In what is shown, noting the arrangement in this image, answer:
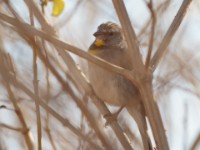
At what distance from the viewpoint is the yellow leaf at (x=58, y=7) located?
2842 millimetres

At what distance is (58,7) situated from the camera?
285 centimetres

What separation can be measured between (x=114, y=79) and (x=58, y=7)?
1.41 metres

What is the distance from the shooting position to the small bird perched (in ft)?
13.2

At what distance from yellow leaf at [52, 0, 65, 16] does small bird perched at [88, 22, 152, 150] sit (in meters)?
1.18

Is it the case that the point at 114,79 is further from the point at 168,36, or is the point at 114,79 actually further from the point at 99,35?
the point at 168,36

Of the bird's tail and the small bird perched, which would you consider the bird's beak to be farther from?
the bird's tail

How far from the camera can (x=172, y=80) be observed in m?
3.23

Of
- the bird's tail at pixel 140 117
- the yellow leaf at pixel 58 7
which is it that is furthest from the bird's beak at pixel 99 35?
the yellow leaf at pixel 58 7

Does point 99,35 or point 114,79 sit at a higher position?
point 99,35

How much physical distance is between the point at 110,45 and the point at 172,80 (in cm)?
119

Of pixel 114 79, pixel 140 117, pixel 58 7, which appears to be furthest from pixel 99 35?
pixel 58 7

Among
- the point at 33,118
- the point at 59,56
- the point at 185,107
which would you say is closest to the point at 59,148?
the point at 33,118

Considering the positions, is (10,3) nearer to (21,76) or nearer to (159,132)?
(21,76)

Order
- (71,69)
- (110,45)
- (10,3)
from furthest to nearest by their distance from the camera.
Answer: (110,45) → (71,69) → (10,3)
